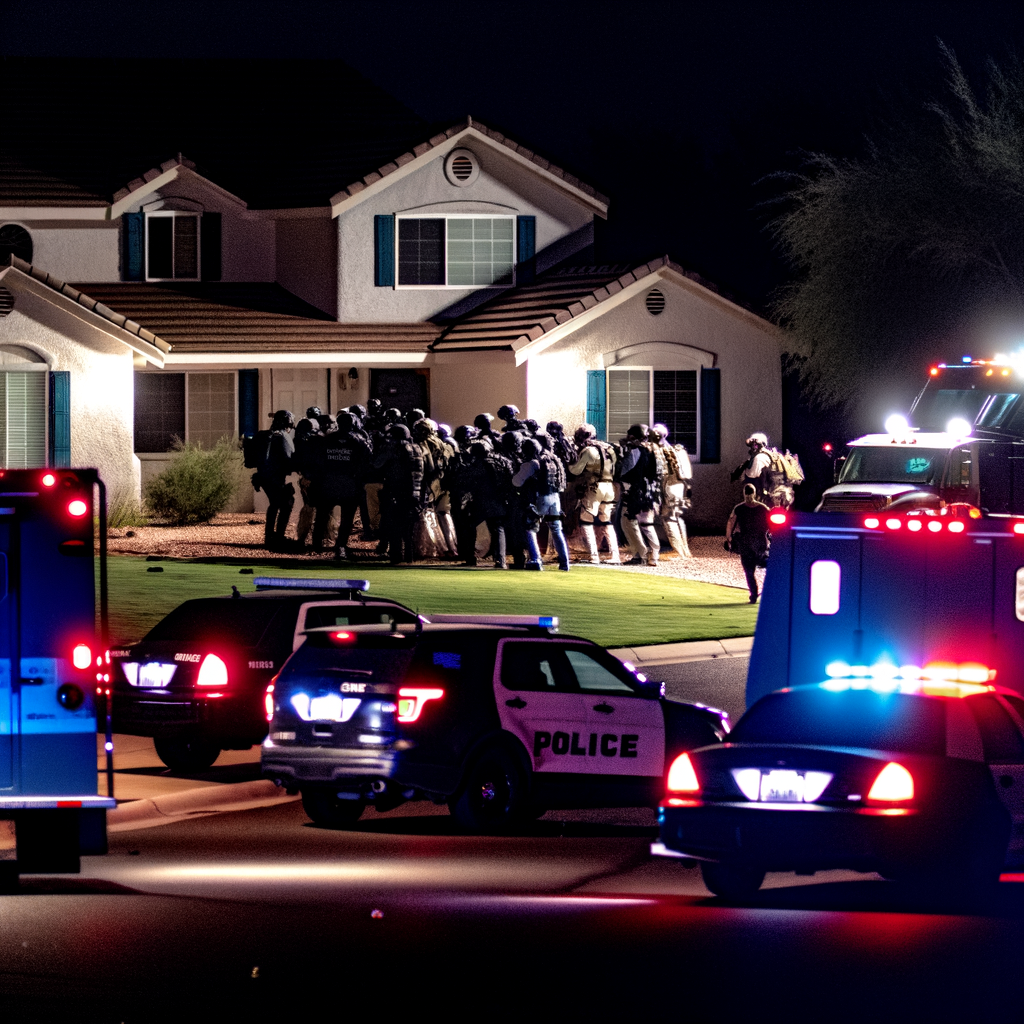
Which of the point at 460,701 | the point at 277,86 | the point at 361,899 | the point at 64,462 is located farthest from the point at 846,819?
the point at 277,86

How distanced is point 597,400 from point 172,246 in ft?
26.1

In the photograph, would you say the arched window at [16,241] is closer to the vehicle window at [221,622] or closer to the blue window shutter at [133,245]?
the blue window shutter at [133,245]

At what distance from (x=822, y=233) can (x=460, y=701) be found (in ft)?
86.2

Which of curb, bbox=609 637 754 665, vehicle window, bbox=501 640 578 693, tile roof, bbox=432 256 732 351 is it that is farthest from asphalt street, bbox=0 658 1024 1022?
tile roof, bbox=432 256 732 351

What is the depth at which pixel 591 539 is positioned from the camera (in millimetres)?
31609

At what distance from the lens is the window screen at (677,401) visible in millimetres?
38531

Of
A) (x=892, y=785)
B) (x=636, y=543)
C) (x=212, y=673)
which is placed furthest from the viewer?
(x=636, y=543)

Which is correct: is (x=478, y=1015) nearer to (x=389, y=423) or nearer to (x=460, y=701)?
(x=460, y=701)

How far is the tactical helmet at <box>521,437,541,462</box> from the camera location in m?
29.7

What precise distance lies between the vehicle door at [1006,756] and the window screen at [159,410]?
28842 millimetres

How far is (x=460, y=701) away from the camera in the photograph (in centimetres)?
1365

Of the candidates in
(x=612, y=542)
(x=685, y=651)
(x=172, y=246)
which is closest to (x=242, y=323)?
(x=172, y=246)

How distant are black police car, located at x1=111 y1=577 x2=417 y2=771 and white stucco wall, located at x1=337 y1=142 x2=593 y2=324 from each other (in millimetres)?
22616

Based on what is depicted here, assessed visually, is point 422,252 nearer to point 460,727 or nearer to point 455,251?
point 455,251
